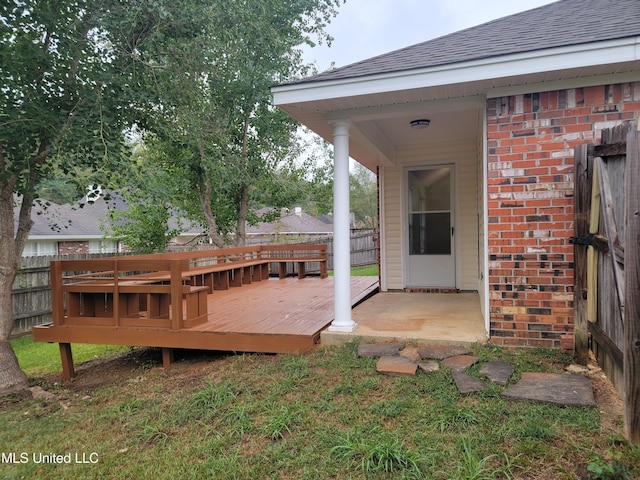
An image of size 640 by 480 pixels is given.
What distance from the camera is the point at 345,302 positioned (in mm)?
Answer: 4312

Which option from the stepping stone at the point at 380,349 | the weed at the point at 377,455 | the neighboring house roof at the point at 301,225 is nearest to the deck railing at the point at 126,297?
the stepping stone at the point at 380,349

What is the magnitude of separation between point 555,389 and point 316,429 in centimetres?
159

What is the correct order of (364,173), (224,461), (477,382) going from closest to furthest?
(224,461) → (477,382) → (364,173)

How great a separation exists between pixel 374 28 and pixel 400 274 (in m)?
26.1

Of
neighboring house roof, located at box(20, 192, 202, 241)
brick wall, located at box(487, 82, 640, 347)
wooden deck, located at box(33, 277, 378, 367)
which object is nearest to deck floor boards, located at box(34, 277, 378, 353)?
wooden deck, located at box(33, 277, 378, 367)

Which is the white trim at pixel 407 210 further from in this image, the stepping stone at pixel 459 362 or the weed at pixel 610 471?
the weed at pixel 610 471

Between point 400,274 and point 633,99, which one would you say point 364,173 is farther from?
point 633,99

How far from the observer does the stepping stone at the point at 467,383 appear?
113 inches

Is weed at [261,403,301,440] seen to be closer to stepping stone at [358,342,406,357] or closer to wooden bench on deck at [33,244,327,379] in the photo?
stepping stone at [358,342,406,357]

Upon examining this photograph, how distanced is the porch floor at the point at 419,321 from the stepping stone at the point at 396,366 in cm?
46

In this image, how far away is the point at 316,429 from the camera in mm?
2605

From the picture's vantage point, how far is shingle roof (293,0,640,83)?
346 cm

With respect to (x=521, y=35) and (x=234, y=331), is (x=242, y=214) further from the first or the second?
(x=521, y=35)

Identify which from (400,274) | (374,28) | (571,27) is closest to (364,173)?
(374,28)
